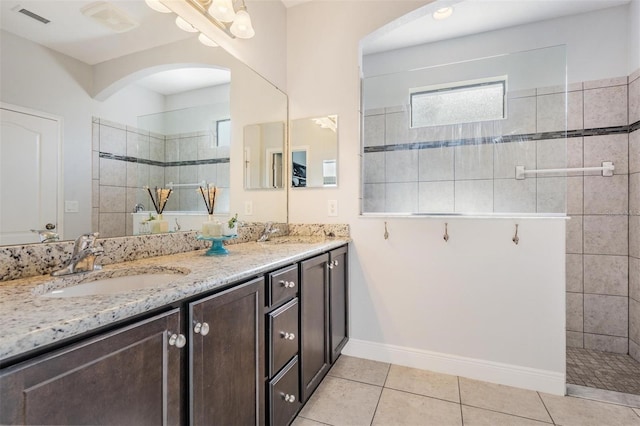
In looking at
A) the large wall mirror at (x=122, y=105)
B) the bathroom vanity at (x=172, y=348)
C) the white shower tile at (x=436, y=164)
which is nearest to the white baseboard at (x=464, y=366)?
the bathroom vanity at (x=172, y=348)

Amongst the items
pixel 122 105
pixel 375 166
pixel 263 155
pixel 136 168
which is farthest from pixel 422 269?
pixel 122 105

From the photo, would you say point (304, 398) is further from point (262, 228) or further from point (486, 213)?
point (486, 213)

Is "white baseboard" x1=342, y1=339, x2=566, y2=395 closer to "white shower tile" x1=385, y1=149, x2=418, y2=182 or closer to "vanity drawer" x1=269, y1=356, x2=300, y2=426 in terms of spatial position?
"vanity drawer" x1=269, y1=356, x2=300, y2=426

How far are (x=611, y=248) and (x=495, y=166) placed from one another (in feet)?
3.99

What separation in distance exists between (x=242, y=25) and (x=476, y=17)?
1977 mm

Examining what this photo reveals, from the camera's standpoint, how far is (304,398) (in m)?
1.53

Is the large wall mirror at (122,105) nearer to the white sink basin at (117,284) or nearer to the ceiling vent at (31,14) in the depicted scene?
the ceiling vent at (31,14)

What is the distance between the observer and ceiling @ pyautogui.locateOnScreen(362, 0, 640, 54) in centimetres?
225

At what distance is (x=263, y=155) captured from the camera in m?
2.29

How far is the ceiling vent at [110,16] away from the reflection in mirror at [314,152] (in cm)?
129

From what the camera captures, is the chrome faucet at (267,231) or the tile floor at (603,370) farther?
the chrome faucet at (267,231)

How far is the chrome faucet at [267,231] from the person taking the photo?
2.11 meters

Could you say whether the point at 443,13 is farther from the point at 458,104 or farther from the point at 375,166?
the point at 375,166

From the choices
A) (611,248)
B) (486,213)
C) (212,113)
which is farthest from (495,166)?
(212,113)
